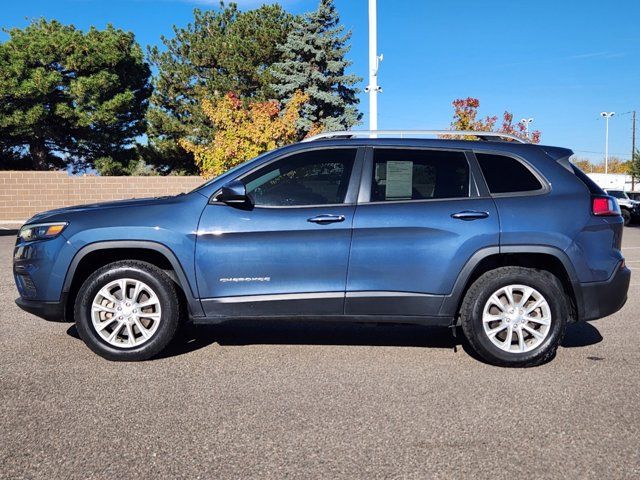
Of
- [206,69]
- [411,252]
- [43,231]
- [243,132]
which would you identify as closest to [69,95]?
[206,69]

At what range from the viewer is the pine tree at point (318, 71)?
108 ft

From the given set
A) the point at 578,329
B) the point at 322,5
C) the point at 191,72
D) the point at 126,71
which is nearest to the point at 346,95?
the point at 322,5

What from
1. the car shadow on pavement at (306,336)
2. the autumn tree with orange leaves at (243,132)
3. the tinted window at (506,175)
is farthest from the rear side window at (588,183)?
the autumn tree with orange leaves at (243,132)

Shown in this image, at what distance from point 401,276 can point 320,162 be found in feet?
3.89

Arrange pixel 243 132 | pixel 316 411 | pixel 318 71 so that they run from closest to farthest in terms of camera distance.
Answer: pixel 316 411
pixel 243 132
pixel 318 71

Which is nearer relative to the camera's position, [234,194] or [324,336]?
[234,194]

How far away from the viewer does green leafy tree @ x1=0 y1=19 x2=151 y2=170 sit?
111 ft

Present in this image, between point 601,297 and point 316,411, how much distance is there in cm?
253

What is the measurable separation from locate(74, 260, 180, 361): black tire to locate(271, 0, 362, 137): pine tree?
92.6ft

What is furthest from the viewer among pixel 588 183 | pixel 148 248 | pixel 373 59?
pixel 373 59

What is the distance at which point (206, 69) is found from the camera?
3828 centimetres

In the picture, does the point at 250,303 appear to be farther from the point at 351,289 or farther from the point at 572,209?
the point at 572,209

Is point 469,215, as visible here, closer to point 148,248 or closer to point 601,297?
point 601,297

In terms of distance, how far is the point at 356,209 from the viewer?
5020mm
